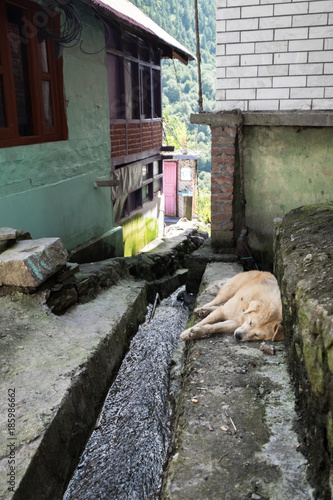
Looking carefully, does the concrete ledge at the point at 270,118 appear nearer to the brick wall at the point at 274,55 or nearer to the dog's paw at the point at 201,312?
the brick wall at the point at 274,55

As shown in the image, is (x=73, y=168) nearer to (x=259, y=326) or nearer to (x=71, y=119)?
(x=71, y=119)

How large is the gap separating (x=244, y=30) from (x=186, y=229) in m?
10.8

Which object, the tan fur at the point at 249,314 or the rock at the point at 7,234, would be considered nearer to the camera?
the tan fur at the point at 249,314

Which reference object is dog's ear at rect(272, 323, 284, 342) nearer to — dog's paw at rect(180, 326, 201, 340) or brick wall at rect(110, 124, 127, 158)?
dog's paw at rect(180, 326, 201, 340)

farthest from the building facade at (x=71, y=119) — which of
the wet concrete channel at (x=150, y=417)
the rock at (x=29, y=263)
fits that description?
the wet concrete channel at (x=150, y=417)

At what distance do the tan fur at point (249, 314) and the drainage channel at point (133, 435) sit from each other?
77 cm

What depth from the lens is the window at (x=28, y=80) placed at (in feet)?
19.4

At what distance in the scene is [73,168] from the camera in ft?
25.7

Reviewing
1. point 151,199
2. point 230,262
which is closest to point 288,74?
point 230,262

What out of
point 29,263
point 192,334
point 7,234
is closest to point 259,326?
point 192,334

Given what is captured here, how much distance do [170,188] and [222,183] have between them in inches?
647

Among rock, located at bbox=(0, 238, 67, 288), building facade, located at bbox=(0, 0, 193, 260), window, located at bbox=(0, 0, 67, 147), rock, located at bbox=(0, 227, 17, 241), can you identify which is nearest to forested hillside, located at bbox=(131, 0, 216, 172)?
building facade, located at bbox=(0, 0, 193, 260)

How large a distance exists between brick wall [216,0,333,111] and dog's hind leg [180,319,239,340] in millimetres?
3134

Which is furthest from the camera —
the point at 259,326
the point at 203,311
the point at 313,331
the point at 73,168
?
the point at 73,168
